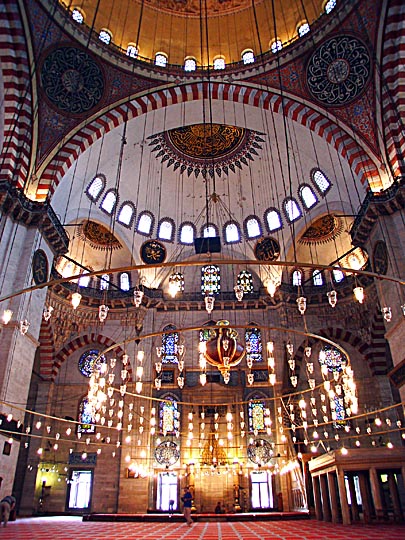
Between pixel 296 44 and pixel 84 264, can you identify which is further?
pixel 84 264

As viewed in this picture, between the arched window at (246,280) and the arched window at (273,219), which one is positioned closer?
the arched window at (273,219)

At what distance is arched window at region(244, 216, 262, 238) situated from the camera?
1827 centimetres

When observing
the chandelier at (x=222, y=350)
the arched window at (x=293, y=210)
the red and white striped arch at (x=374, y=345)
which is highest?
the arched window at (x=293, y=210)

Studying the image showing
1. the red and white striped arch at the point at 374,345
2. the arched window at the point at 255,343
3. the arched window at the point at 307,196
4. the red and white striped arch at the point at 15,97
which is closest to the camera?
the red and white striped arch at the point at 15,97

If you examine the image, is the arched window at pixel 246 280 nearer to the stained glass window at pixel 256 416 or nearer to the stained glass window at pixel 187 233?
the stained glass window at pixel 187 233

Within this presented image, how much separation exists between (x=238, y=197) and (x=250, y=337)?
19.7 ft

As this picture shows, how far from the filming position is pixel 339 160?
1375 cm

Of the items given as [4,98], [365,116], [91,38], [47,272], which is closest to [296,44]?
[365,116]

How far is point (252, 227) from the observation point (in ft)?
60.4

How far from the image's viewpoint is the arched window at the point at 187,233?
18594mm

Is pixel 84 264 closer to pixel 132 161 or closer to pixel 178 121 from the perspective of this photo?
pixel 132 161

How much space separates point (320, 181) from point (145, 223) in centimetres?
735

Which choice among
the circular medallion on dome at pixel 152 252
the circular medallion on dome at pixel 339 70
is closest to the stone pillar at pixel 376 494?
the circular medallion on dome at pixel 339 70

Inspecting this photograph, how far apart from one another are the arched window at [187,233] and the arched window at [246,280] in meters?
2.68
